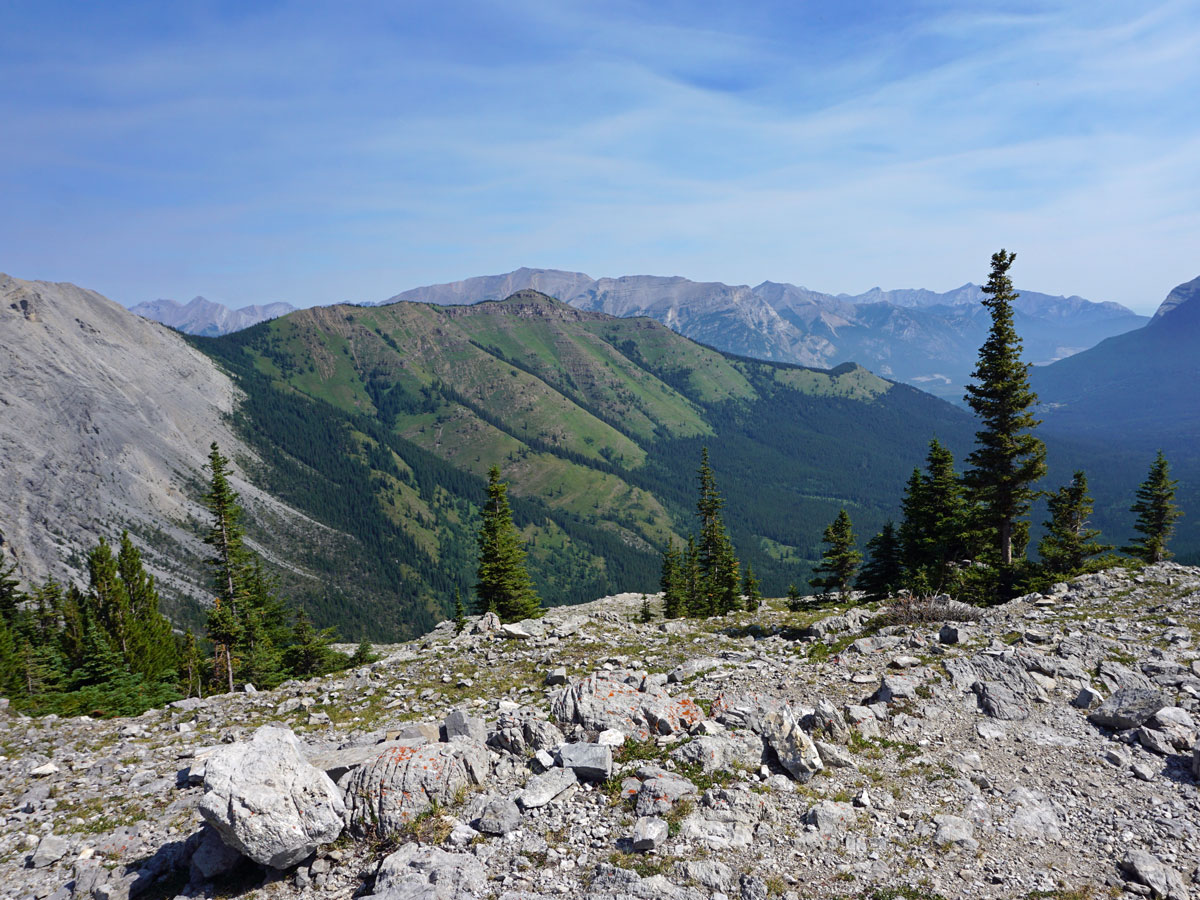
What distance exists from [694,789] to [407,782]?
6364mm

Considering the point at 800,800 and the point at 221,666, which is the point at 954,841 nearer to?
the point at 800,800

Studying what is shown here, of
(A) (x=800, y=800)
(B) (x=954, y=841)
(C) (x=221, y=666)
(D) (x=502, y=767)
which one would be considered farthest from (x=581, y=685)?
(C) (x=221, y=666)

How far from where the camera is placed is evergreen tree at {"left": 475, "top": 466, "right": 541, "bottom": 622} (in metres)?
54.6

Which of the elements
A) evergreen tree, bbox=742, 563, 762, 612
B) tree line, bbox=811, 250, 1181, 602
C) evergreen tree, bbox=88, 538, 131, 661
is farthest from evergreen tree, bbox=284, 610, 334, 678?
tree line, bbox=811, 250, 1181, 602

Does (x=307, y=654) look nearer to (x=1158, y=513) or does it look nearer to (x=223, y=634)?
(x=223, y=634)

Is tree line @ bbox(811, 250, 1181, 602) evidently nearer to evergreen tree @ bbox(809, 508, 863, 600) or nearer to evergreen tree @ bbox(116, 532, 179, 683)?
evergreen tree @ bbox(809, 508, 863, 600)

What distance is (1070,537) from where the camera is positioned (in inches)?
1591

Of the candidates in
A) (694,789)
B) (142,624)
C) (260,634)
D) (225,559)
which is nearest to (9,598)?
(142,624)

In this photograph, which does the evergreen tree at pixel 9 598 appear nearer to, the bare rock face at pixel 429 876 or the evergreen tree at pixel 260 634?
the evergreen tree at pixel 260 634

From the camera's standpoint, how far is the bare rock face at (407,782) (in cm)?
1201

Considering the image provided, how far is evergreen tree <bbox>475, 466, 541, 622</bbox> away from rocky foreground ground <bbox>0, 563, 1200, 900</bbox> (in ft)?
111

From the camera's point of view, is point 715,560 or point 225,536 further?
point 715,560

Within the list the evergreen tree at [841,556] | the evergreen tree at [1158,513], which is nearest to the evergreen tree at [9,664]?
the evergreen tree at [841,556]

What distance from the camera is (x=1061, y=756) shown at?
13.6 metres
